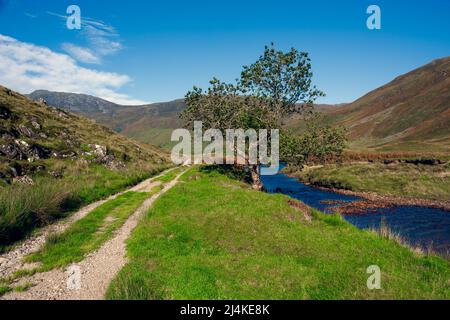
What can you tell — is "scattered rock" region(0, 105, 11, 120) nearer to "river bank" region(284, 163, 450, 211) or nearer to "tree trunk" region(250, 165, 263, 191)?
"tree trunk" region(250, 165, 263, 191)

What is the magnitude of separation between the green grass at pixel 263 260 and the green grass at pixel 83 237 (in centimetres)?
199

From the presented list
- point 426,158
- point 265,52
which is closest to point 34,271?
point 265,52

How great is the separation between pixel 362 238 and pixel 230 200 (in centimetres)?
975

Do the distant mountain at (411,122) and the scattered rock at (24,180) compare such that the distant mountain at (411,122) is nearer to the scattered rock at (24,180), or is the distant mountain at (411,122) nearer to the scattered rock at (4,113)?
the scattered rock at (4,113)

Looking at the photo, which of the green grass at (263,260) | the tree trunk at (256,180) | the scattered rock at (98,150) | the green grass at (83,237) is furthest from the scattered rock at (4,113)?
the tree trunk at (256,180)

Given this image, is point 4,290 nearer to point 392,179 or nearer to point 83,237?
point 83,237

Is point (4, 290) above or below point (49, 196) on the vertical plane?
below

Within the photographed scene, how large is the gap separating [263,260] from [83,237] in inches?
399

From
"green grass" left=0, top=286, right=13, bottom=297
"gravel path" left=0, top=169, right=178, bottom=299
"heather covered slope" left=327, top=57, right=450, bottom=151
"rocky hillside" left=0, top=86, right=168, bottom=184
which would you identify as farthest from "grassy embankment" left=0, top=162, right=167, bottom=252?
"heather covered slope" left=327, top=57, right=450, bottom=151

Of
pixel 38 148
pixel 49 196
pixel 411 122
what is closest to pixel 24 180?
pixel 49 196

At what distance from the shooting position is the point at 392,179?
48.7m

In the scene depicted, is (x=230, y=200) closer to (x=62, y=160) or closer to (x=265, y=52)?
(x=265, y=52)

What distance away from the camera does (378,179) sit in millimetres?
50188

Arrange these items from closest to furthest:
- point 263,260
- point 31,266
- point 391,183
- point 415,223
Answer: point 31,266
point 263,260
point 415,223
point 391,183
